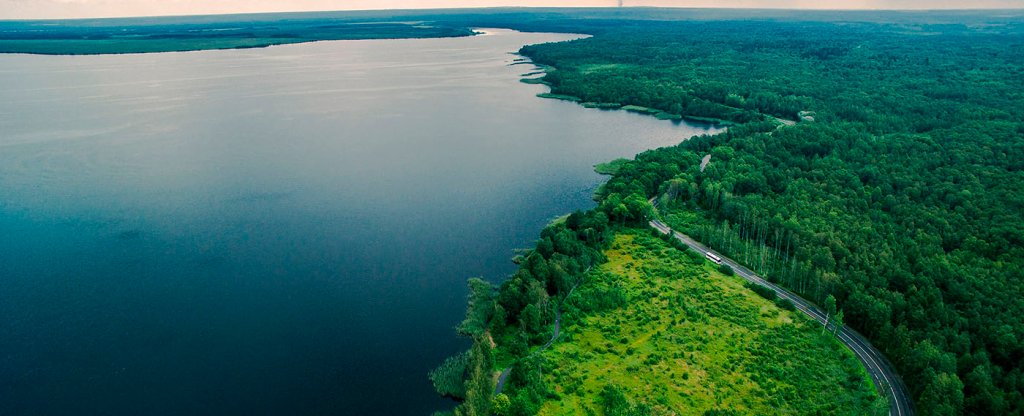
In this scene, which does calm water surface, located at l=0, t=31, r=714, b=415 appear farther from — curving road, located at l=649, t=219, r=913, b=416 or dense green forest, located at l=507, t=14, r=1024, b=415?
curving road, located at l=649, t=219, r=913, b=416

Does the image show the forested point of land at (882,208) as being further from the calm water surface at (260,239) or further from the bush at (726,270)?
the calm water surface at (260,239)

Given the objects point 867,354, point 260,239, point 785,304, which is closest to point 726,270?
point 785,304

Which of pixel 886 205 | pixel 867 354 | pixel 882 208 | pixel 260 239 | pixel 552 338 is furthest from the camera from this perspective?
pixel 886 205

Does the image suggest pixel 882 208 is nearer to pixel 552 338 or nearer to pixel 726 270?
pixel 726 270

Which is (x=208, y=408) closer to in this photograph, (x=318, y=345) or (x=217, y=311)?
(x=318, y=345)

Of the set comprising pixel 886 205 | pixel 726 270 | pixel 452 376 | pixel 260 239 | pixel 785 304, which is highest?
pixel 260 239

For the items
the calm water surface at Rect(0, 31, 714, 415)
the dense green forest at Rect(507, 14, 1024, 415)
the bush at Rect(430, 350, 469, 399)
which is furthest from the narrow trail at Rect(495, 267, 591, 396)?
the dense green forest at Rect(507, 14, 1024, 415)

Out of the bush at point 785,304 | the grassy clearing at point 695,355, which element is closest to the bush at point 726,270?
the grassy clearing at point 695,355
